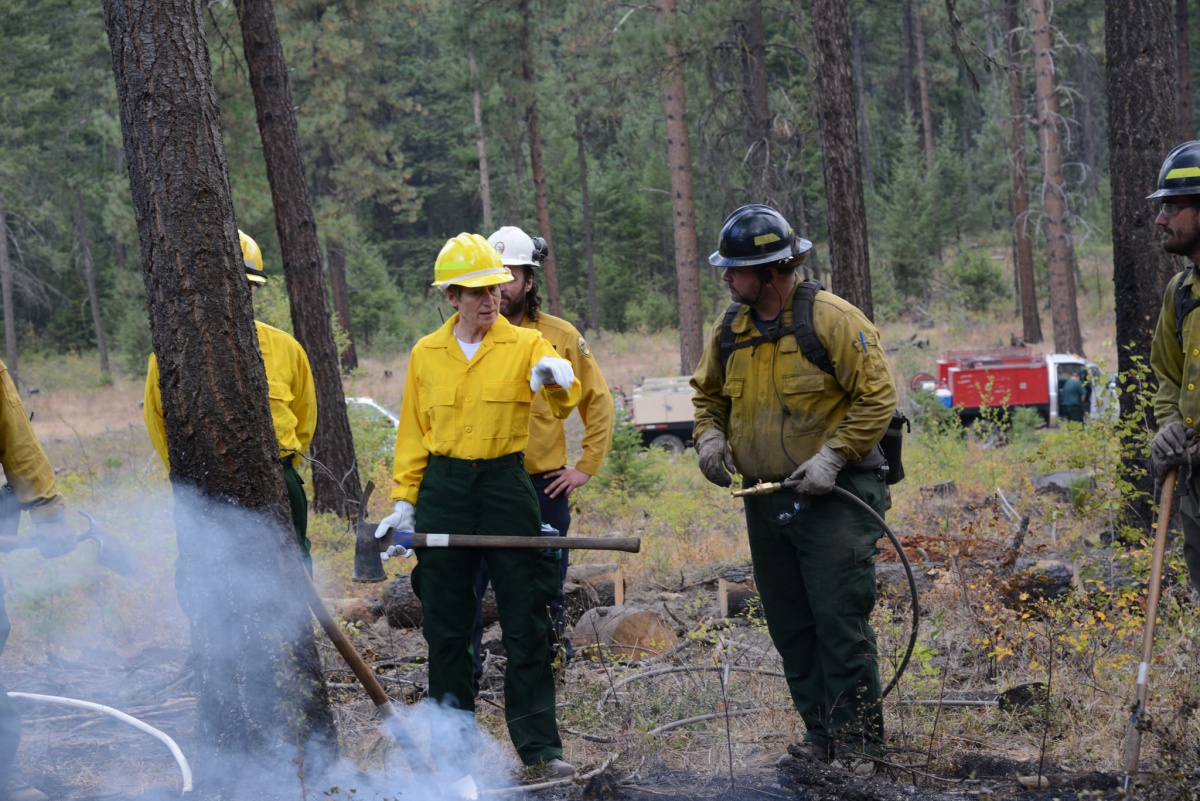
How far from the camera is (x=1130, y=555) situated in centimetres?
654

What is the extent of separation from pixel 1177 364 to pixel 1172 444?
0.42 m

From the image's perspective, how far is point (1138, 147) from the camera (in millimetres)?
7602

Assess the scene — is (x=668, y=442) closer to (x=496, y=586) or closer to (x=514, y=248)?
(x=514, y=248)

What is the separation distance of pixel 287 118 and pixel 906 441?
31.5 feet

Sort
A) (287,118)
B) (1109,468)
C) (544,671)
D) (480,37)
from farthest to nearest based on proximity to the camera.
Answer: (480,37), (287,118), (1109,468), (544,671)

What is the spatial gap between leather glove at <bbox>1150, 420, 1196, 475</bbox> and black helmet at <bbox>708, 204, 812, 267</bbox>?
5.06ft

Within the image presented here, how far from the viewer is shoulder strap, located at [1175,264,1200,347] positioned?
13.6 ft

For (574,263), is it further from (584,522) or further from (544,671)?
(544,671)

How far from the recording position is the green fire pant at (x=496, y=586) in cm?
439

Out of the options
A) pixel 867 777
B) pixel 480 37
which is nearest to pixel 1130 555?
pixel 867 777

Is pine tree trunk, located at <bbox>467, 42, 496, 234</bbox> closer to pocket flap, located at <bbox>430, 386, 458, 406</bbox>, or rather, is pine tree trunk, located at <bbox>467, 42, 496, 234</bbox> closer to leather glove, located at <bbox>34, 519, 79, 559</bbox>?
leather glove, located at <bbox>34, 519, 79, 559</bbox>

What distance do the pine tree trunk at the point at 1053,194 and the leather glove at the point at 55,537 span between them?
70.5 ft

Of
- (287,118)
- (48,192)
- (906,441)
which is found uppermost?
(48,192)

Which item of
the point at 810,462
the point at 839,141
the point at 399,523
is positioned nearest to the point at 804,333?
the point at 810,462
